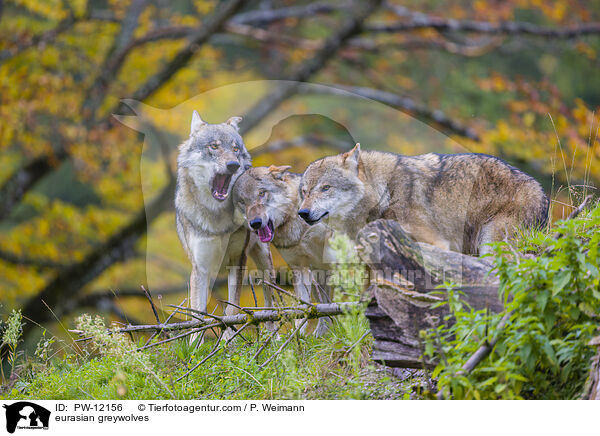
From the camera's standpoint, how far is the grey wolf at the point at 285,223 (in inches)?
192

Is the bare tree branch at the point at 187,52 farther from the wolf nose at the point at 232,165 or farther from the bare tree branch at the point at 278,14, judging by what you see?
the wolf nose at the point at 232,165

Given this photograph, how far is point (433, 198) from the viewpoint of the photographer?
4.75 m

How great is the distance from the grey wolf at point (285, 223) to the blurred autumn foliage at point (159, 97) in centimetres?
337

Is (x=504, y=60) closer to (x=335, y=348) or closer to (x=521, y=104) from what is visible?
(x=521, y=104)

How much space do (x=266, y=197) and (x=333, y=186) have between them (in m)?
0.58

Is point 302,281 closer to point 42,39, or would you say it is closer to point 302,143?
point 302,143

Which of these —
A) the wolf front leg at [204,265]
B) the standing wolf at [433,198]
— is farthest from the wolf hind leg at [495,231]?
the wolf front leg at [204,265]

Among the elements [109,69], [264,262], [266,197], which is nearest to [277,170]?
[266,197]

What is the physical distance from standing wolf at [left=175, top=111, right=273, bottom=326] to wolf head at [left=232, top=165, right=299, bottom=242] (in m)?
0.11

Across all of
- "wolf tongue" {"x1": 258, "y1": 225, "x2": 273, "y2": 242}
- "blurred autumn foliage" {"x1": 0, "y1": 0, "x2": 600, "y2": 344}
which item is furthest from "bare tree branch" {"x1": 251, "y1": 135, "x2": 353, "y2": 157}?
"blurred autumn foliage" {"x1": 0, "y1": 0, "x2": 600, "y2": 344}

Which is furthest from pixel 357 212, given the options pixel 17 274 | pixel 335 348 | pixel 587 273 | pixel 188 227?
pixel 17 274

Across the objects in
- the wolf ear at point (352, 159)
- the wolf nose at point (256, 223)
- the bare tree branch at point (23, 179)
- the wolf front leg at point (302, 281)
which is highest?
the wolf ear at point (352, 159)
